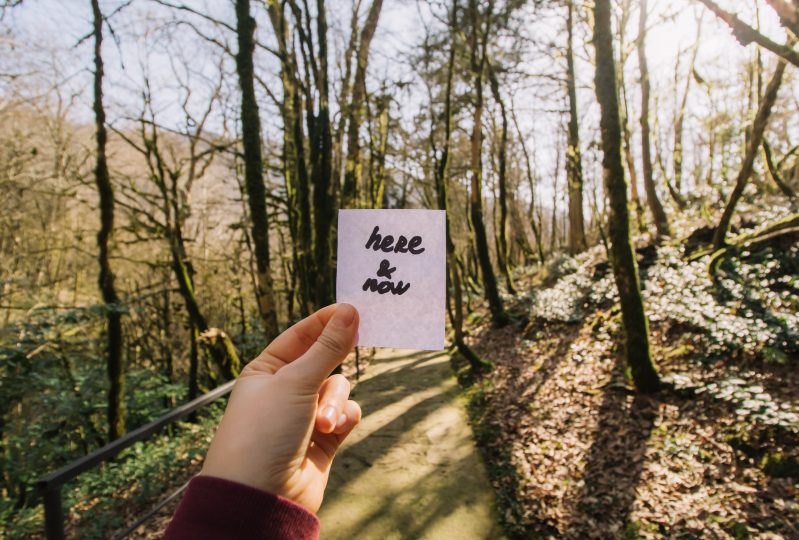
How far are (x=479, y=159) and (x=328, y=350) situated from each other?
839cm

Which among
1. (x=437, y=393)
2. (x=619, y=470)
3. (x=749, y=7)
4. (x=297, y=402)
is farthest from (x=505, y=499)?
(x=749, y=7)

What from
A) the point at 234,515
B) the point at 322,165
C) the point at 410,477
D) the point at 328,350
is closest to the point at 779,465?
A: the point at 410,477

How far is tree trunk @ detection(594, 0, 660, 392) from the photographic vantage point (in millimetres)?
5109

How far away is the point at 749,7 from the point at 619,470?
753cm

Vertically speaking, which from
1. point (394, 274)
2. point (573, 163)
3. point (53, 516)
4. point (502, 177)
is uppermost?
point (573, 163)

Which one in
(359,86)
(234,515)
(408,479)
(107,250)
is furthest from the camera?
(359,86)

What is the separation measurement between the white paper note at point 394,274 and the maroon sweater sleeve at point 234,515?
0.59 metres

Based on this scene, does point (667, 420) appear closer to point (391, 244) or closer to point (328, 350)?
point (391, 244)

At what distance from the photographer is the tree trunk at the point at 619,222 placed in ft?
16.8

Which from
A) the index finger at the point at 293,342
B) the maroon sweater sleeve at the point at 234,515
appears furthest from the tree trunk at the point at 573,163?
the maroon sweater sleeve at the point at 234,515

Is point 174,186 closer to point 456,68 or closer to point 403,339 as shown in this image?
point 456,68

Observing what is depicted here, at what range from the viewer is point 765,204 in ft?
27.2

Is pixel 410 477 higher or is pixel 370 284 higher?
pixel 370 284

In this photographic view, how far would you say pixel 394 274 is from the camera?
58.2 inches
